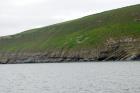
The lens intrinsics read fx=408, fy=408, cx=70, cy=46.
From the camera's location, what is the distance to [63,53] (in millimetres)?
199250

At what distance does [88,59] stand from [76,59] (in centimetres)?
889

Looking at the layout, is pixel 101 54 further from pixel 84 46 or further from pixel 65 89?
pixel 65 89

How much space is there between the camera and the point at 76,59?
19150 cm

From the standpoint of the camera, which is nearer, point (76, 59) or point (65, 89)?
point (65, 89)

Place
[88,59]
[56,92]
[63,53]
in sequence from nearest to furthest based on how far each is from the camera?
[56,92], [88,59], [63,53]

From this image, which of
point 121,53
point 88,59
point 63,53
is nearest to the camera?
point 121,53

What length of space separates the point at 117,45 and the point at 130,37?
7.18 metres

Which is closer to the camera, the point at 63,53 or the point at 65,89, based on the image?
the point at 65,89

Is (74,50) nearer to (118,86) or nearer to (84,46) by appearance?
(84,46)

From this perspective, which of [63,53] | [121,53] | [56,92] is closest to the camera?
[56,92]

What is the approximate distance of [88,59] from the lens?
184 meters

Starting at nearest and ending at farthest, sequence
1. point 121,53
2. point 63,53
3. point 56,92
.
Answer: point 56,92 → point 121,53 → point 63,53

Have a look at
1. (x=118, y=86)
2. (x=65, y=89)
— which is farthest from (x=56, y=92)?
(x=118, y=86)

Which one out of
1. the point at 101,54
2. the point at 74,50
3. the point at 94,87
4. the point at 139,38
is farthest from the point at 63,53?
the point at 94,87
